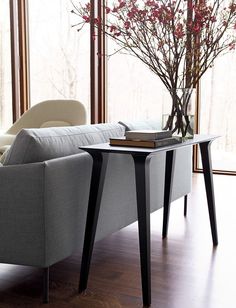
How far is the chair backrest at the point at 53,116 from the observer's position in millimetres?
4344

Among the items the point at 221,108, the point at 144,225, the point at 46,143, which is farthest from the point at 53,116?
the point at 144,225

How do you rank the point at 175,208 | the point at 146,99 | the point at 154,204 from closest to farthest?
1. the point at 154,204
2. the point at 175,208
3. the point at 146,99

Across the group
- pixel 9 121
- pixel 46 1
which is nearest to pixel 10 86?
pixel 9 121

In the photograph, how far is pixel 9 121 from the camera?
263 inches

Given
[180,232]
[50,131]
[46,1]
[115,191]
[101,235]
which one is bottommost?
[180,232]

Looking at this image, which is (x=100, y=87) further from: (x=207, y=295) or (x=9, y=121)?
(x=207, y=295)

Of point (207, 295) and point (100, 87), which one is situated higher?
point (100, 87)

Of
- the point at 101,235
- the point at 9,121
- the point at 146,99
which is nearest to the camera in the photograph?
the point at 101,235

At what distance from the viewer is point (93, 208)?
2.26 metres

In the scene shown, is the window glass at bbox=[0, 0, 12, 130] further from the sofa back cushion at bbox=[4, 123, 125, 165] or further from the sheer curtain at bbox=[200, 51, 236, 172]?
the sofa back cushion at bbox=[4, 123, 125, 165]

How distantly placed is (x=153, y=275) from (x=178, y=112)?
0.89 m

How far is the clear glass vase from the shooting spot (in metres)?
2.61

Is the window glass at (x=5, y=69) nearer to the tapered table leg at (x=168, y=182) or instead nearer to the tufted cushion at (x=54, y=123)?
the tufted cushion at (x=54, y=123)

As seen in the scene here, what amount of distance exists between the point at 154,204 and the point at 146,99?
9.61ft
